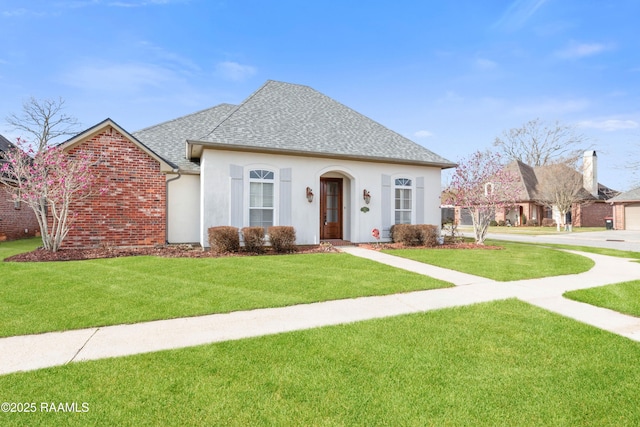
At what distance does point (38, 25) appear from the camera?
36.4ft

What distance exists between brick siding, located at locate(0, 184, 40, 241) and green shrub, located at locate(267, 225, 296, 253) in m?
13.0

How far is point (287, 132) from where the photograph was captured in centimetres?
1199

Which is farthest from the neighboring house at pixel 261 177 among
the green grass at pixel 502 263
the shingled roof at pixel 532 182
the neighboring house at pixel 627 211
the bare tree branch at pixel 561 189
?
the neighboring house at pixel 627 211

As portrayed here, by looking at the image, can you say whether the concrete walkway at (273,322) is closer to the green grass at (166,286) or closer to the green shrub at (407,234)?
the green grass at (166,286)

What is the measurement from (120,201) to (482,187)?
545 inches

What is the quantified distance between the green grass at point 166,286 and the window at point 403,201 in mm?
5105

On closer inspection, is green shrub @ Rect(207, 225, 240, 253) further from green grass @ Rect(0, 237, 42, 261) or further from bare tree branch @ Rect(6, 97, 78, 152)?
bare tree branch @ Rect(6, 97, 78, 152)

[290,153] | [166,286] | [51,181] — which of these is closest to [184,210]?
[51,181]

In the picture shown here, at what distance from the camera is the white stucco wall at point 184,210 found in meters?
11.9

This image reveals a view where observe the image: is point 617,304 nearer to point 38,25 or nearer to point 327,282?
point 327,282

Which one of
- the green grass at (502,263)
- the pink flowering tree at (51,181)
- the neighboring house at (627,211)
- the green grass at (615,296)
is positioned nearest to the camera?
the green grass at (615,296)

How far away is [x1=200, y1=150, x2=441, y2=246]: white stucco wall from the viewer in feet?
34.9

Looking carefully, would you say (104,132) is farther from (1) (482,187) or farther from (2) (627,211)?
(2) (627,211)

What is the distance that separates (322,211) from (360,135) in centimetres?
377
